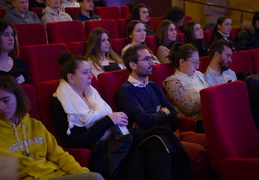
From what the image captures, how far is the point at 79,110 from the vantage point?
5.22 ft

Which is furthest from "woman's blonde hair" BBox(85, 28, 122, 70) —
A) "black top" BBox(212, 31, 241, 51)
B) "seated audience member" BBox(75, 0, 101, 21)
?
"black top" BBox(212, 31, 241, 51)

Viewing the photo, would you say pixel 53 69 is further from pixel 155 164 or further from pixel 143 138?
pixel 155 164

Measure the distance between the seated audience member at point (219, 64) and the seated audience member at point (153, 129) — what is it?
52cm

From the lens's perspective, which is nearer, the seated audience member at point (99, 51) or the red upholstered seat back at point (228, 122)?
the red upholstered seat back at point (228, 122)

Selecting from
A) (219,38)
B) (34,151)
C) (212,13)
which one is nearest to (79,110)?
(34,151)

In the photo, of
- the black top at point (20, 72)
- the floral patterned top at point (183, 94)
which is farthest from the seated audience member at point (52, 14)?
the floral patterned top at point (183, 94)

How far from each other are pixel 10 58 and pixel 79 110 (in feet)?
2.05

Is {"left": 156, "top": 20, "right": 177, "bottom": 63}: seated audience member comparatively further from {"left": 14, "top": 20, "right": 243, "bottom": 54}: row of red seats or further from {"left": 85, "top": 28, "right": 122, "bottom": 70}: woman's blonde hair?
{"left": 85, "top": 28, "right": 122, "bottom": 70}: woman's blonde hair

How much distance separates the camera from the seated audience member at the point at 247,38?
3.65 m

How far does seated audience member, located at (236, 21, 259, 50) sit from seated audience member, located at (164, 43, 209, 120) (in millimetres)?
1588

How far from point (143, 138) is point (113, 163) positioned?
0.19 metres

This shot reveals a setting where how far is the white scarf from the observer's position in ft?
5.17

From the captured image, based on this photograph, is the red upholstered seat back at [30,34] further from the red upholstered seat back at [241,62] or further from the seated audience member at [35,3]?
the red upholstered seat back at [241,62]

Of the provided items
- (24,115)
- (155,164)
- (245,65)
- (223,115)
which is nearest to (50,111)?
(24,115)
